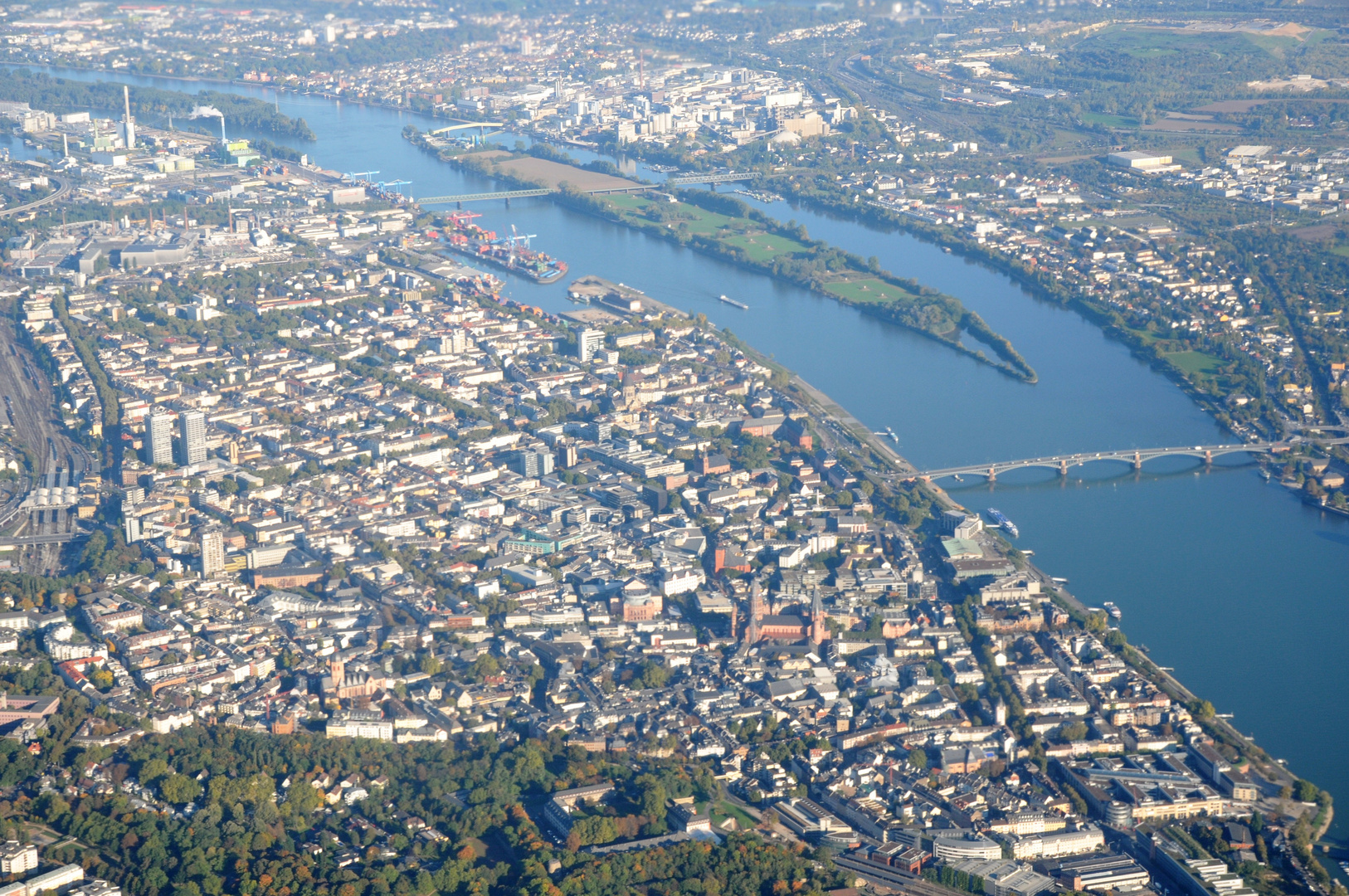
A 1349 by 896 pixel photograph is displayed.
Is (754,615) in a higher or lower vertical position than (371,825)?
higher

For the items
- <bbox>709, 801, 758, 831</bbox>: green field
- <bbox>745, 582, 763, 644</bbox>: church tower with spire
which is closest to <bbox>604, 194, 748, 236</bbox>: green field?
<bbox>745, 582, 763, 644</bbox>: church tower with spire

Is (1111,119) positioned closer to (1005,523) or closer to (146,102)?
(146,102)

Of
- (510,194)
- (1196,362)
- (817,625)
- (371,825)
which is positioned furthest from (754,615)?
(510,194)

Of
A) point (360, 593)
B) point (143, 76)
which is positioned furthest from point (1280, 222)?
point (143, 76)

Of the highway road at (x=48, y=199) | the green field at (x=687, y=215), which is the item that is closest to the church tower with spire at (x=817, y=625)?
the green field at (x=687, y=215)

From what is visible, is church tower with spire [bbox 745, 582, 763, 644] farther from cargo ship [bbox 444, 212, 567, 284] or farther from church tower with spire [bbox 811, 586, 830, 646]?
cargo ship [bbox 444, 212, 567, 284]

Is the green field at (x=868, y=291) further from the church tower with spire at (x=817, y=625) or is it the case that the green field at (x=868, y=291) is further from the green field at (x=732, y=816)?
the green field at (x=732, y=816)

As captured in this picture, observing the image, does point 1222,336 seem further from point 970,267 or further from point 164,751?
point 164,751
